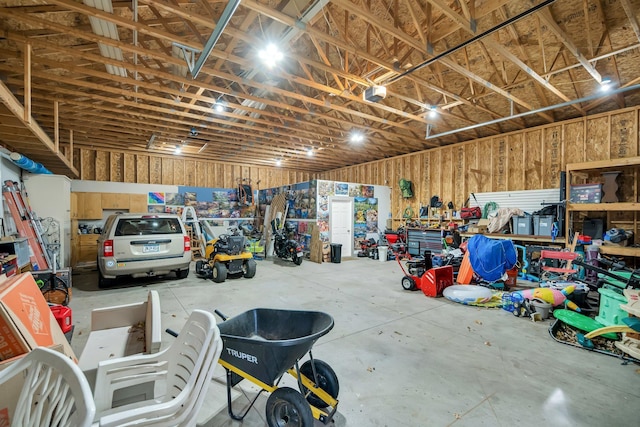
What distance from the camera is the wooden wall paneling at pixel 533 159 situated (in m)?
7.94

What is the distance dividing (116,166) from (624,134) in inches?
642

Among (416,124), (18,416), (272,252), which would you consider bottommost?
(272,252)

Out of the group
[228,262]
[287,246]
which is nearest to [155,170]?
[287,246]

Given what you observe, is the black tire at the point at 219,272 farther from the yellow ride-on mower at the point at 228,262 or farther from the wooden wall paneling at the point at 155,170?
the wooden wall paneling at the point at 155,170

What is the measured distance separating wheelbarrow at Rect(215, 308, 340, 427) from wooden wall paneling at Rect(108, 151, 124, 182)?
467 inches

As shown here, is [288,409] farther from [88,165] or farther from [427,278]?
[88,165]

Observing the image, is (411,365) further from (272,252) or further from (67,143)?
(67,143)

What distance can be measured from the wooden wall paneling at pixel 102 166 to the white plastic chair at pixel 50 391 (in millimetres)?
12378

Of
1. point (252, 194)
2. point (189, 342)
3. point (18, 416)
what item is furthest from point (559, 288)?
point (252, 194)

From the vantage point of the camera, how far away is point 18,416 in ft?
3.36

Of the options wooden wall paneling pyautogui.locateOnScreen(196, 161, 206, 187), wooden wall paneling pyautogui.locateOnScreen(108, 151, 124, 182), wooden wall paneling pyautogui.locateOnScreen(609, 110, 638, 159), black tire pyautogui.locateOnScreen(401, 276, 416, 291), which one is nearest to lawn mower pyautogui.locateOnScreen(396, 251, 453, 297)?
black tire pyautogui.locateOnScreen(401, 276, 416, 291)

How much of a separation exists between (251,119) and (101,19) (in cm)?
375

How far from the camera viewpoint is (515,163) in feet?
27.6

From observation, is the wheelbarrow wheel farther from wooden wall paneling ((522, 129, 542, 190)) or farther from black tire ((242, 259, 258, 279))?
wooden wall paneling ((522, 129, 542, 190))
